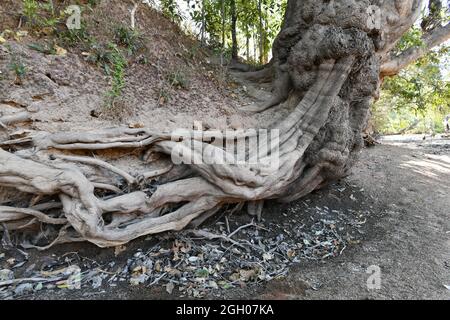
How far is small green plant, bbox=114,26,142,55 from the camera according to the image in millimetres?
3010

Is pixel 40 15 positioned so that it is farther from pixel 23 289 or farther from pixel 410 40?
pixel 410 40

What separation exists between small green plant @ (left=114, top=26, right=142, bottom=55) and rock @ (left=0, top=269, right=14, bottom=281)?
6.99ft

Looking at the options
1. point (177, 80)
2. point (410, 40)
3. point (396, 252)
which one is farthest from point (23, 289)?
point (410, 40)

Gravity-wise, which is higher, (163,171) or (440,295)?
(163,171)

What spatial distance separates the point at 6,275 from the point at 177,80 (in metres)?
2.11

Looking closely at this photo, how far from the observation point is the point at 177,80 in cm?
301

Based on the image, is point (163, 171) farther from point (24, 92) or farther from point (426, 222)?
point (426, 222)

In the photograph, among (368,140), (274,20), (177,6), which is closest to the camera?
(177,6)

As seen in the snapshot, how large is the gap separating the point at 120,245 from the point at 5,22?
2.21 metres

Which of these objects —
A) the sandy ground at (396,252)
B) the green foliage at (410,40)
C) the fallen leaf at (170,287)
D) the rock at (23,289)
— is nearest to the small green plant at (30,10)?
the rock at (23,289)

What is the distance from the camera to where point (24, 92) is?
7.34 ft

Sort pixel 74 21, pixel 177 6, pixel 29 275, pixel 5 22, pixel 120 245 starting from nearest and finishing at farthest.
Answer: pixel 29 275 < pixel 120 245 < pixel 5 22 < pixel 74 21 < pixel 177 6

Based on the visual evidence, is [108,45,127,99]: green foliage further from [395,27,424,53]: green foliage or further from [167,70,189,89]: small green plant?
[395,27,424,53]: green foliage
